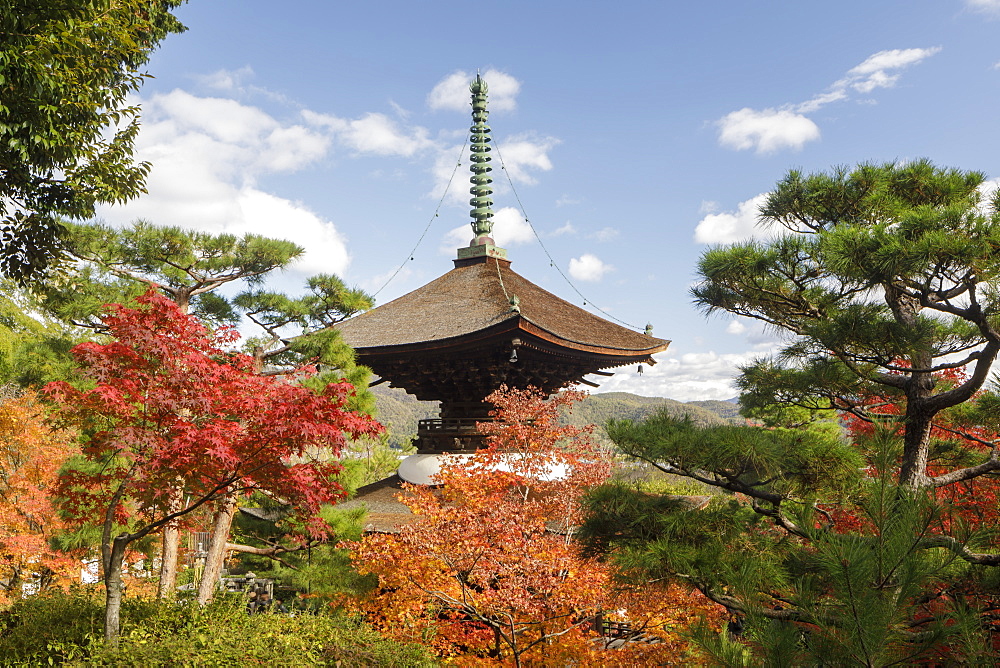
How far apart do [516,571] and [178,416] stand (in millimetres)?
3501

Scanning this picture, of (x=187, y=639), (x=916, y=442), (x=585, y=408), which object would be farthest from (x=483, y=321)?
(x=585, y=408)

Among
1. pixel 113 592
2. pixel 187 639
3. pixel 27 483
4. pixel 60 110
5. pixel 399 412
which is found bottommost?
pixel 187 639

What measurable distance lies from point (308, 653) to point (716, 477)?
3.60 meters

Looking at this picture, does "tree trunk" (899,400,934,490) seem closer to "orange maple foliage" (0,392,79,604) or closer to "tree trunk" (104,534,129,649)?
"tree trunk" (104,534,129,649)

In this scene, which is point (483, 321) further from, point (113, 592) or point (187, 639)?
point (113, 592)

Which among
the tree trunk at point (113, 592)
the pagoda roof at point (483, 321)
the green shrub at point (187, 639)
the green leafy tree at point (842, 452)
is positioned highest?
the pagoda roof at point (483, 321)

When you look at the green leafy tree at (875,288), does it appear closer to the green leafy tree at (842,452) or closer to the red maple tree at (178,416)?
the green leafy tree at (842,452)

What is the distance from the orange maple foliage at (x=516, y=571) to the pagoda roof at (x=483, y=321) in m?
1.50

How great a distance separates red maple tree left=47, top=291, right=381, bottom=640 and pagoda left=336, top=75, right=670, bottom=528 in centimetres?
402

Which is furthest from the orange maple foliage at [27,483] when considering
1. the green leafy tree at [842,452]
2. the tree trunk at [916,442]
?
the tree trunk at [916,442]

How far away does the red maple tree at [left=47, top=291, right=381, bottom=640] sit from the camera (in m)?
5.55

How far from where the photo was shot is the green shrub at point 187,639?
17.1 feet

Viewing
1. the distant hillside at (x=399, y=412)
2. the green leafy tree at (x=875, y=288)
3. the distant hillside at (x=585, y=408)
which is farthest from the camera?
the distant hillside at (x=399, y=412)

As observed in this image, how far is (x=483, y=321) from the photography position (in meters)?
10.1
